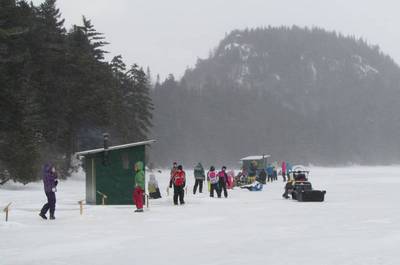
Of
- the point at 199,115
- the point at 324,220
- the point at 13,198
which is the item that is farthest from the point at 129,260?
the point at 199,115

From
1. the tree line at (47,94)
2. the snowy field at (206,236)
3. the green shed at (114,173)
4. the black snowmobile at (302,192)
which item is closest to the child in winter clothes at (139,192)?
the snowy field at (206,236)

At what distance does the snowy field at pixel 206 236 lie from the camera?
1035 centimetres

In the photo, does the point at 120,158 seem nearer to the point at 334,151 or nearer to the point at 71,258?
the point at 71,258

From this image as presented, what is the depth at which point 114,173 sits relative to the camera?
2417cm

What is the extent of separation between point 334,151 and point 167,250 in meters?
184

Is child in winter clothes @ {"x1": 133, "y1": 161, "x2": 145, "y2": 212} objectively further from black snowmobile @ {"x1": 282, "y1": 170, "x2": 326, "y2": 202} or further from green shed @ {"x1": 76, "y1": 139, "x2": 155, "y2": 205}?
black snowmobile @ {"x1": 282, "y1": 170, "x2": 326, "y2": 202}

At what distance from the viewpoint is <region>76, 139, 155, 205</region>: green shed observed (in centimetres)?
2394

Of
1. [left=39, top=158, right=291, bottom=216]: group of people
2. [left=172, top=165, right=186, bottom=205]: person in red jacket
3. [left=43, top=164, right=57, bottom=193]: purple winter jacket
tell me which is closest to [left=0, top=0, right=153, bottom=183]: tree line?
[left=39, top=158, right=291, bottom=216]: group of people

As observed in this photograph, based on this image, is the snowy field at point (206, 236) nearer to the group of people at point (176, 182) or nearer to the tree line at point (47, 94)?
the group of people at point (176, 182)

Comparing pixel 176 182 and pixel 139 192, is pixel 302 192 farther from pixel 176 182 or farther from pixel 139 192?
pixel 139 192

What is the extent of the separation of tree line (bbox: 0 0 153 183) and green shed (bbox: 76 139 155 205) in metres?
12.3

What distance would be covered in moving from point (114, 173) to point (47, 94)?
2589cm

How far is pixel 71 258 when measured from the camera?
10398 mm

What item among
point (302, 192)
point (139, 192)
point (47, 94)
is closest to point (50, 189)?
point (139, 192)
